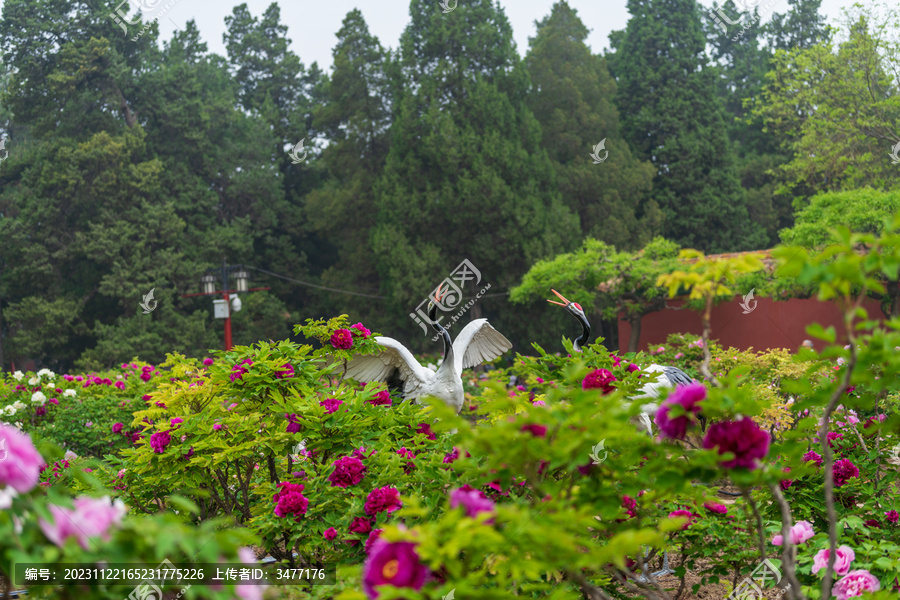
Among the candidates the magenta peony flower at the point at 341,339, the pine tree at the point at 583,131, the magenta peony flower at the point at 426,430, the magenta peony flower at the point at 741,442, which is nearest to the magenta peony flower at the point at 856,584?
the magenta peony flower at the point at 741,442

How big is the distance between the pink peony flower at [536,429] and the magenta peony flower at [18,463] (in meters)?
0.84

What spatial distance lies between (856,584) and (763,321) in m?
11.2

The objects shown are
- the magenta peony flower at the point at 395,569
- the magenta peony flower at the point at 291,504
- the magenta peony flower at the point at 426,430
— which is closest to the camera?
the magenta peony flower at the point at 395,569

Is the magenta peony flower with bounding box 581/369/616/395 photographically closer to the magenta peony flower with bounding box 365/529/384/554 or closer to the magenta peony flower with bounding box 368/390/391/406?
the magenta peony flower with bounding box 365/529/384/554

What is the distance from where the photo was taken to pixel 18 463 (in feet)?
3.43

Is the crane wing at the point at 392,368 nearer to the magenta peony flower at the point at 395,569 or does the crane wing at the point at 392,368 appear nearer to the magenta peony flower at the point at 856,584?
the magenta peony flower at the point at 856,584

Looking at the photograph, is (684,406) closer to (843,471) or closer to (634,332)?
(843,471)

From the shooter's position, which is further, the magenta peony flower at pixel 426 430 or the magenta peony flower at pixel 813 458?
Answer: the magenta peony flower at pixel 426 430

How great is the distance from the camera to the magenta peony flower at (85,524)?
3.37ft

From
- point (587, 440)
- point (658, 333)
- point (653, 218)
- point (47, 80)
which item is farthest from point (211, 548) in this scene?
point (47, 80)

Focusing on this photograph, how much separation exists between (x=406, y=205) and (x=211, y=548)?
1590cm

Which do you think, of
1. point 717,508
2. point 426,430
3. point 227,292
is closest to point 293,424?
point 426,430

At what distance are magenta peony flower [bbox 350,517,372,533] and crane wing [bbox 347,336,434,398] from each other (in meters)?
2.46

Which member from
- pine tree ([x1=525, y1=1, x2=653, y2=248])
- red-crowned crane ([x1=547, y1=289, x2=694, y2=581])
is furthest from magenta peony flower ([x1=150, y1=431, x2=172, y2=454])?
pine tree ([x1=525, y1=1, x2=653, y2=248])
